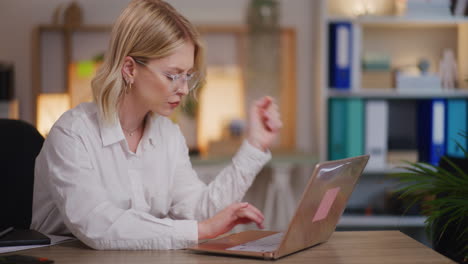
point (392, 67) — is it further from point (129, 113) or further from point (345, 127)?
point (129, 113)

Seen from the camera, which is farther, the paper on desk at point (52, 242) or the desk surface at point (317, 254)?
the paper on desk at point (52, 242)

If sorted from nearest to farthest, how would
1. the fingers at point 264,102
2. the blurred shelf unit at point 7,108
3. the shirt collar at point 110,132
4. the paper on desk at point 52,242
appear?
the paper on desk at point 52,242 < the shirt collar at point 110,132 < the fingers at point 264,102 < the blurred shelf unit at point 7,108

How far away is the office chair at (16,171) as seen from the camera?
1.79 m

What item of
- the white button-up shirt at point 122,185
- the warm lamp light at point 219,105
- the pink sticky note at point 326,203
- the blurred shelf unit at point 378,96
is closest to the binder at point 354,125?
the blurred shelf unit at point 378,96

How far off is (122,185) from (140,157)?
11 centimetres

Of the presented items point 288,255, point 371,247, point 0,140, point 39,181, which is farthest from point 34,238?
point 371,247

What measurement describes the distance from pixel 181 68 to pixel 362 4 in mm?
2179

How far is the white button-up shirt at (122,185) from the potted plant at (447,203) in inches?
16.7

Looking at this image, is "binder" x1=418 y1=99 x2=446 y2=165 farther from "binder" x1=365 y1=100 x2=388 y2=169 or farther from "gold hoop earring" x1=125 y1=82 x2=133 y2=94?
"gold hoop earring" x1=125 y1=82 x2=133 y2=94

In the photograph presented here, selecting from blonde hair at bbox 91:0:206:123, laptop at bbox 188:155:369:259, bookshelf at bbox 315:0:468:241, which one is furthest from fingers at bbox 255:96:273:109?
bookshelf at bbox 315:0:468:241

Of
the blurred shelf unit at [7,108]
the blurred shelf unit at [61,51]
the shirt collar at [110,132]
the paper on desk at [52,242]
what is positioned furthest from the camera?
the blurred shelf unit at [61,51]

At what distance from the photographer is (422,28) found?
3.57m

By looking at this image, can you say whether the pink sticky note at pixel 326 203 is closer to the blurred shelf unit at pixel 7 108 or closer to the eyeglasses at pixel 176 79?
the eyeglasses at pixel 176 79

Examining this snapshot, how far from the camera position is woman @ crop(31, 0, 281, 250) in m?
1.38
